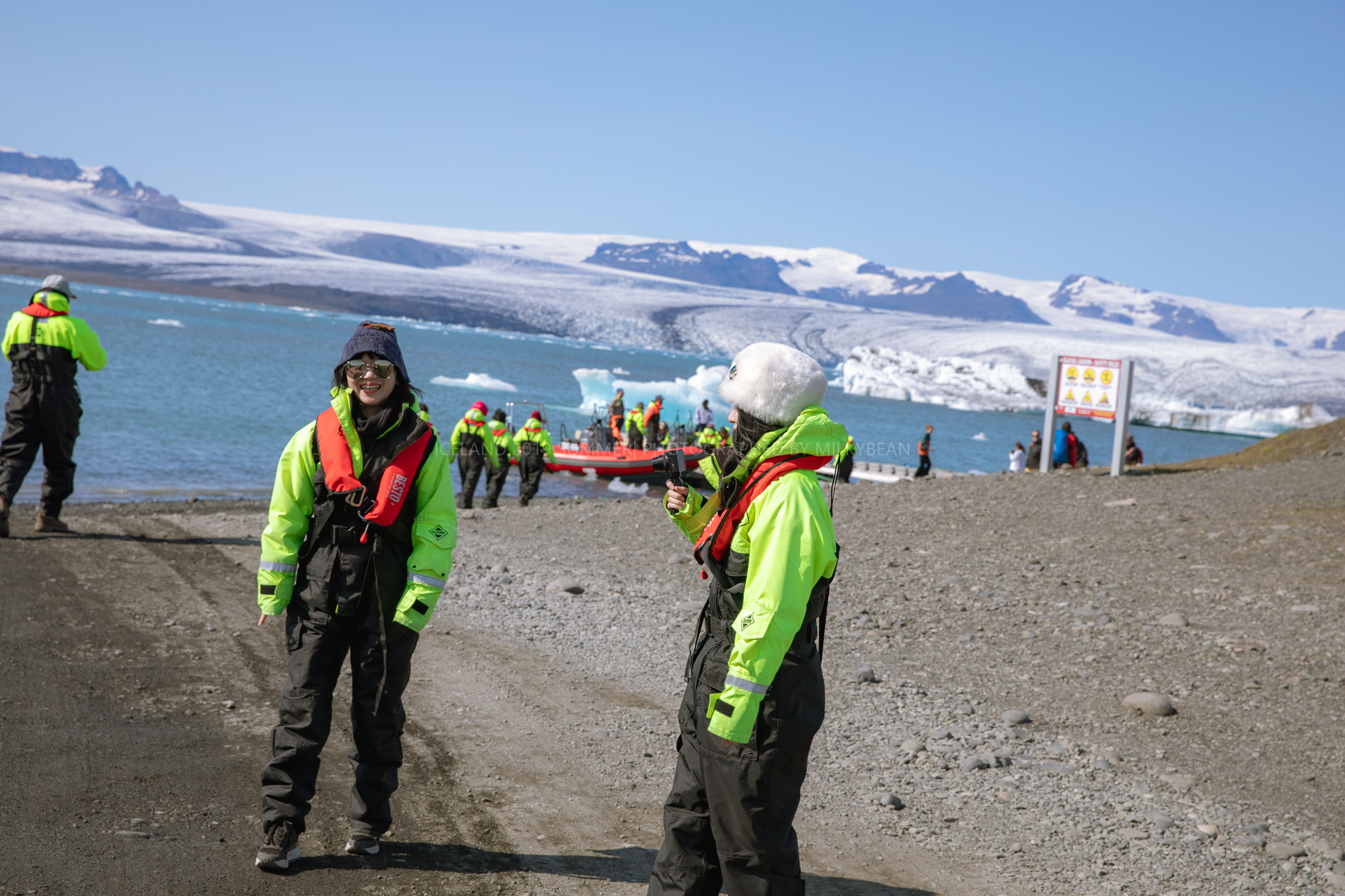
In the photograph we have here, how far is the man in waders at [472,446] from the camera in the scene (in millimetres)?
13914

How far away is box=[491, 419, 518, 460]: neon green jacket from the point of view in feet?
50.3

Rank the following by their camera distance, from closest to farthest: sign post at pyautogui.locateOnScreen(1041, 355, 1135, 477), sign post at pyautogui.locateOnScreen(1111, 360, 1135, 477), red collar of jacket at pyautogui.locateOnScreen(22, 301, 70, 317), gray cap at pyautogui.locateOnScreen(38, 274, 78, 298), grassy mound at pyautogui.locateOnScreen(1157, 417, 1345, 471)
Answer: gray cap at pyautogui.locateOnScreen(38, 274, 78, 298) < red collar of jacket at pyautogui.locateOnScreen(22, 301, 70, 317) < sign post at pyautogui.locateOnScreen(1111, 360, 1135, 477) < sign post at pyautogui.locateOnScreen(1041, 355, 1135, 477) < grassy mound at pyautogui.locateOnScreen(1157, 417, 1345, 471)

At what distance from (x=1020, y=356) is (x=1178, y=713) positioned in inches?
3909

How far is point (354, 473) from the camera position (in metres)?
3.02

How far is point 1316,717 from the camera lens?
5.14 m

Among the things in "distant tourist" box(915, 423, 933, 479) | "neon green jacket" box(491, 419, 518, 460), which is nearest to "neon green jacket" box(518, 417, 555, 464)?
"neon green jacket" box(491, 419, 518, 460)

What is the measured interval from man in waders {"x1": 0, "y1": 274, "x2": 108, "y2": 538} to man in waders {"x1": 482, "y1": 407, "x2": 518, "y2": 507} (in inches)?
281

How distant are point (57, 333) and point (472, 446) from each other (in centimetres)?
716

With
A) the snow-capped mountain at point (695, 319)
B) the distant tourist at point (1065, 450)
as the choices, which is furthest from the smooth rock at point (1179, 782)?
the snow-capped mountain at point (695, 319)

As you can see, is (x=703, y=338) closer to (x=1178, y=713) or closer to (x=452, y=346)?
(x=452, y=346)

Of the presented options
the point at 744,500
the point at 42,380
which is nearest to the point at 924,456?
the point at 42,380

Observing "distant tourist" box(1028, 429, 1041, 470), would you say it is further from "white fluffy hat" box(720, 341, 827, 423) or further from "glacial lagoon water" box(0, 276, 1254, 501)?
"white fluffy hat" box(720, 341, 827, 423)

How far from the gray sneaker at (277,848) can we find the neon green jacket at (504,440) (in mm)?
12231

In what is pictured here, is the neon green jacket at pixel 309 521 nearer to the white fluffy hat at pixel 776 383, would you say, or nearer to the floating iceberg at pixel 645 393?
the white fluffy hat at pixel 776 383
